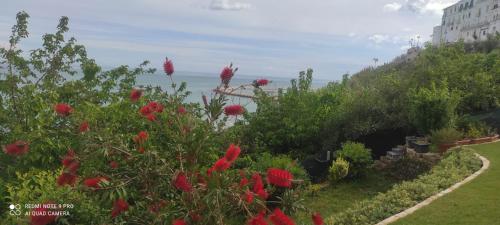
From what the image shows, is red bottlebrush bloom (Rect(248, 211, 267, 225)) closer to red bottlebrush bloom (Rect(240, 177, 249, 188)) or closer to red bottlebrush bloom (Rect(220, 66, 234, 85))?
red bottlebrush bloom (Rect(240, 177, 249, 188))

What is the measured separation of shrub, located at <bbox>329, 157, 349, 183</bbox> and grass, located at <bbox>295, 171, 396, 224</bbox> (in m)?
0.19

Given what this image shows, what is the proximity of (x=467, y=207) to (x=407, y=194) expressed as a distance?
40.8 inches

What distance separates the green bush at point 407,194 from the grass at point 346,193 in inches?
51.2

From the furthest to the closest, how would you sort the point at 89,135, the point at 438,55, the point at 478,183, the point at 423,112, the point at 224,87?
the point at 438,55, the point at 423,112, the point at 478,183, the point at 224,87, the point at 89,135

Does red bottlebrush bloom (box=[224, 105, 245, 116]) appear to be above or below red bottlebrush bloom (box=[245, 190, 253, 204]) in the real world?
above

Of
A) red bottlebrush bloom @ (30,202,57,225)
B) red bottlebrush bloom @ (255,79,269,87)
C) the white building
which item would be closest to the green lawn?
red bottlebrush bloom @ (255,79,269,87)

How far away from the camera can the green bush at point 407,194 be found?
22.2 feet

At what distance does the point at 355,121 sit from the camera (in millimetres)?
13047

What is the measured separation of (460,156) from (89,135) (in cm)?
894

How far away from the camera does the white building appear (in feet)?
175

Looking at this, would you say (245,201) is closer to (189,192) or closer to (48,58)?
(189,192)

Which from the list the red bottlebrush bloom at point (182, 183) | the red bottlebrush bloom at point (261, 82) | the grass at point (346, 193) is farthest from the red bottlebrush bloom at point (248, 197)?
the grass at point (346, 193)

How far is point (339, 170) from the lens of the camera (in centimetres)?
1098

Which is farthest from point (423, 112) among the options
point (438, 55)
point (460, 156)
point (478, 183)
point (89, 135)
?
point (89, 135)
